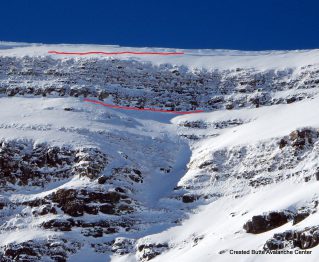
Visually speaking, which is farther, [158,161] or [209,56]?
[209,56]

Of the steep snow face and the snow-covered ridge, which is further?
the snow-covered ridge

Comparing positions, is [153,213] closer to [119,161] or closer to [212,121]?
[119,161]

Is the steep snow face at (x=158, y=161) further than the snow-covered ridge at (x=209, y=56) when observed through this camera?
No

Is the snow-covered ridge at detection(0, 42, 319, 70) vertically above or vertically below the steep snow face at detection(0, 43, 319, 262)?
above

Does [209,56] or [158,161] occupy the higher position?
[209,56]

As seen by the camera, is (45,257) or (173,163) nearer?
(45,257)

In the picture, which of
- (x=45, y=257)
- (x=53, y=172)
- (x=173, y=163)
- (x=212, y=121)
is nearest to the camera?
(x=45, y=257)

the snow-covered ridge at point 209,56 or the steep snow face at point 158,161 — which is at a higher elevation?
the snow-covered ridge at point 209,56

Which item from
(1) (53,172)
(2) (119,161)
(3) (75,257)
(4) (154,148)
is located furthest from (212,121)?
(3) (75,257)
